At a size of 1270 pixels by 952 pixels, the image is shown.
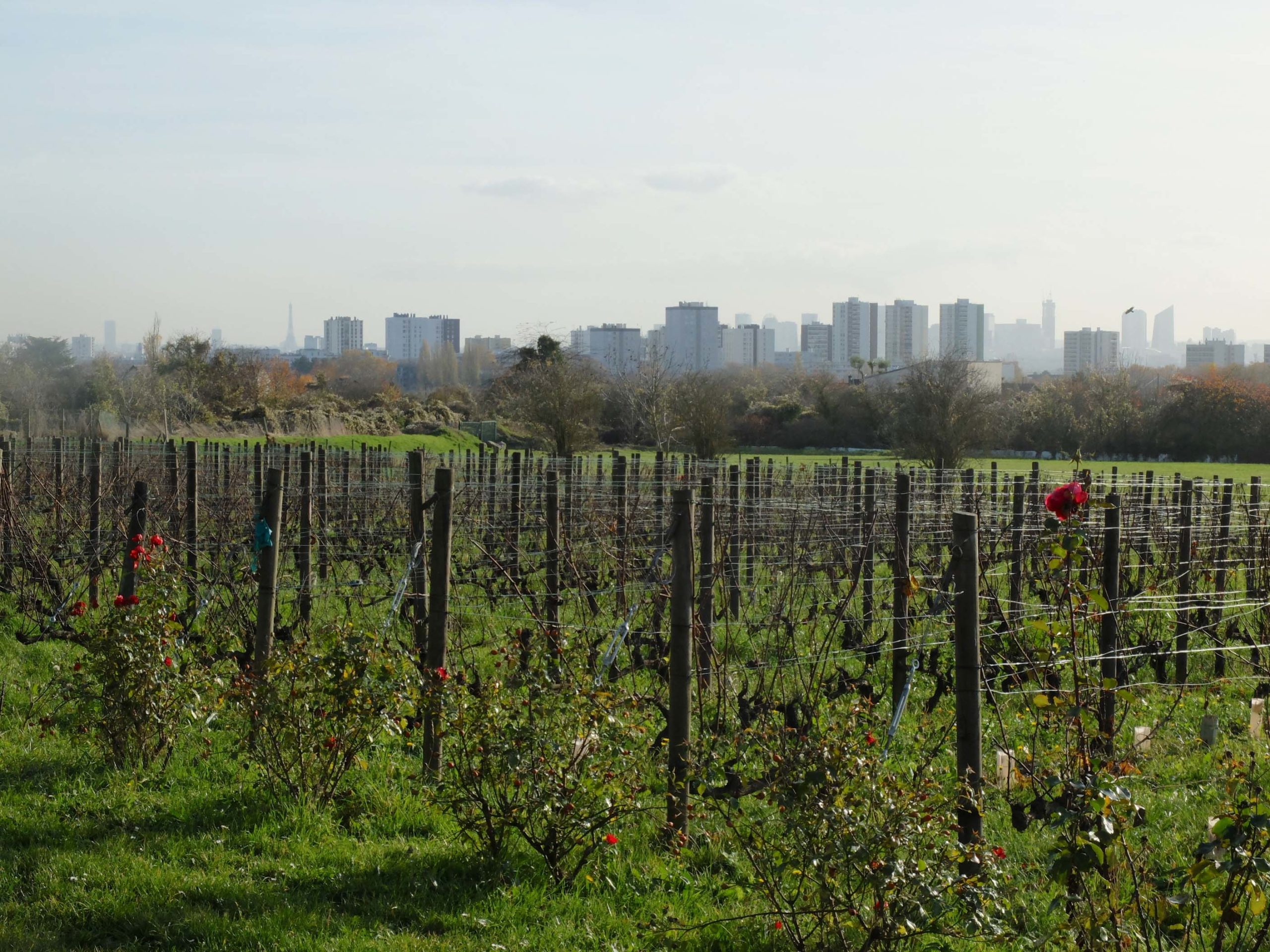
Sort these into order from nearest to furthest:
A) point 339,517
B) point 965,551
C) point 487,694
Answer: point 965,551 → point 487,694 → point 339,517

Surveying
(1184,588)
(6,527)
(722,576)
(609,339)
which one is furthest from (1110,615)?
(609,339)

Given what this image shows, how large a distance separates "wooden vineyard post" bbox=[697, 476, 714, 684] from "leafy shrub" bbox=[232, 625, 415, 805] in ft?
5.13

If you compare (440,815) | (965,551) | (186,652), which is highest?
(965,551)

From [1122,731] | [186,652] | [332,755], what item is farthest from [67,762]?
[1122,731]

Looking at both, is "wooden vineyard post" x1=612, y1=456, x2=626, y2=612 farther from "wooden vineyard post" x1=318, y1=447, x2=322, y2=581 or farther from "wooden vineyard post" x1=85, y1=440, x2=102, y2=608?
"wooden vineyard post" x1=85, y1=440, x2=102, y2=608

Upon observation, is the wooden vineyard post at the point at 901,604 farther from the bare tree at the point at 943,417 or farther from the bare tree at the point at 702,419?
the bare tree at the point at 702,419

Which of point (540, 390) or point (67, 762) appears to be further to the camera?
point (540, 390)

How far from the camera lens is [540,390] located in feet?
110

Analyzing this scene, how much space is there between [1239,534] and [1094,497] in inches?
391

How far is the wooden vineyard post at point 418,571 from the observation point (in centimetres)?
613

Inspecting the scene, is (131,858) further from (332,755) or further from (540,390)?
(540,390)

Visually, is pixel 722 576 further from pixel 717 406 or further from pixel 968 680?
pixel 717 406

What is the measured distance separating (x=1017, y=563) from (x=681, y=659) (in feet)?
13.9

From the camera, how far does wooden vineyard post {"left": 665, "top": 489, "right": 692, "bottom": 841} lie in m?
4.48
